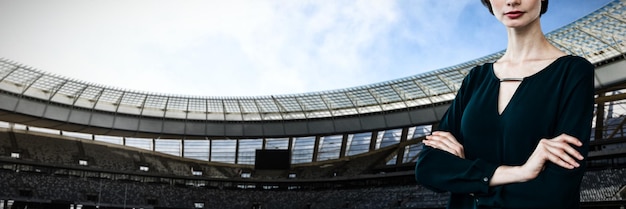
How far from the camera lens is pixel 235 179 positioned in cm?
5666

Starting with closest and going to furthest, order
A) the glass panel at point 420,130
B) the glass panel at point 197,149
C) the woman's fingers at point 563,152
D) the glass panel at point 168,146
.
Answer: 1. the woman's fingers at point 563,152
2. the glass panel at point 420,130
3. the glass panel at point 197,149
4. the glass panel at point 168,146

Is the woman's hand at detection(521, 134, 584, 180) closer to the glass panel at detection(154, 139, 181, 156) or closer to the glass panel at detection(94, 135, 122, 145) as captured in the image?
the glass panel at detection(154, 139, 181, 156)

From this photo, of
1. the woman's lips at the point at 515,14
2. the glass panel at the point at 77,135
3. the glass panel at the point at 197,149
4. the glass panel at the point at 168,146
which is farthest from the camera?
the glass panel at the point at 168,146

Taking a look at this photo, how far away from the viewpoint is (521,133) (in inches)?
Answer: 96.3

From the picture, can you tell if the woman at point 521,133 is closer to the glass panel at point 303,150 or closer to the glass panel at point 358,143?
the glass panel at point 358,143

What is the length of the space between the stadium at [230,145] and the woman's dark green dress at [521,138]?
128 ft

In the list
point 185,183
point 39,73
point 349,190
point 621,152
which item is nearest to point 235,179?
point 185,183

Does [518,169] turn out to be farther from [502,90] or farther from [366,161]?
[366,161]

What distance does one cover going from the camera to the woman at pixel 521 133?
2330 millimetres

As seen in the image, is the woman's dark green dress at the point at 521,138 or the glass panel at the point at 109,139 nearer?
the woman's dark green dress at the point at 521,138

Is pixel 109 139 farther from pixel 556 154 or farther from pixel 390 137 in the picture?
pixel 556 154

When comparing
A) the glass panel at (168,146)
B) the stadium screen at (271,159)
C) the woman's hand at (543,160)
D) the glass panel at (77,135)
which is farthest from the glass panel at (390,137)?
the woman's hand at (543,160)

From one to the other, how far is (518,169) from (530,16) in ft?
2.42

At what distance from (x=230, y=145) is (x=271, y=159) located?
572 centimetres
